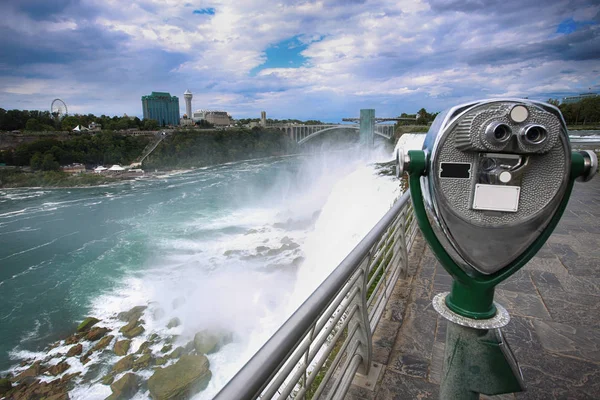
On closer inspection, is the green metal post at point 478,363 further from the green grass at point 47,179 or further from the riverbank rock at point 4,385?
the green grass at point 47,179

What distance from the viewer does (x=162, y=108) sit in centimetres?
10306

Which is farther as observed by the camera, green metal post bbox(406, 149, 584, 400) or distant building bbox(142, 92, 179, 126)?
distant building bbox(142, 92, 179, 126)

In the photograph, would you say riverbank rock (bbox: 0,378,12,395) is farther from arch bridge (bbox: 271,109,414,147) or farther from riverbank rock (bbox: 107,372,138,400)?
arch bridge (bbox: 271,109,414,147)

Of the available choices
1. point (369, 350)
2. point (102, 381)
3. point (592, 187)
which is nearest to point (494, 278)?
point (369, 350)

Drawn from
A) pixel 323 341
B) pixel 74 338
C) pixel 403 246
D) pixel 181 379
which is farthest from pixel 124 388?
pixel 323 341

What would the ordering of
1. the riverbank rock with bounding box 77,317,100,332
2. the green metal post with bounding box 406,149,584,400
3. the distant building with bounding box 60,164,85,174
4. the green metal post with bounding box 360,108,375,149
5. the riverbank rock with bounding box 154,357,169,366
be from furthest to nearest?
the green metal post with bounding box 360,108,375,149
the distant building with bounding box 60,164,85,174
the riverbank rock with bounding box 77,317,100,332
the riverbank rock with bounding box 154,357,169,366
the green metal post with bounding box 406,149,584,400

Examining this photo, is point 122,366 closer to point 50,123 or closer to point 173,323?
point 173,323

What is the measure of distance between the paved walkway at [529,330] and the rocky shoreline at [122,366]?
26.3ft

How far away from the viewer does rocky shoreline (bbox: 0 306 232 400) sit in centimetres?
915

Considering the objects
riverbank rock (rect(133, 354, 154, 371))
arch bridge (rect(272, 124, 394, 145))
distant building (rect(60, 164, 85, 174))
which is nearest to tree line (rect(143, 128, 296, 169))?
arch bridge (rect(272, 124, 394, 145))

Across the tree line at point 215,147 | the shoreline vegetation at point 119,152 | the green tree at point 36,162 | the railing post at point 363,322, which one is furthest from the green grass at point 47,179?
the railing post at point 363,322

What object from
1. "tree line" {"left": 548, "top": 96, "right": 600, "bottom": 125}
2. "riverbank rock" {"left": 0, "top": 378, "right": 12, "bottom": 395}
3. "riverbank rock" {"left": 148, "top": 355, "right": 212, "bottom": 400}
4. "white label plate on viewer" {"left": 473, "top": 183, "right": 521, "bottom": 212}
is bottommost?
"riverbank rock" {"left": 0, "top": 378, "right": 12, "bottom": 395}

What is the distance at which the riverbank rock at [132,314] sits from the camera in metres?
12.8

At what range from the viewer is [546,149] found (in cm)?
92
